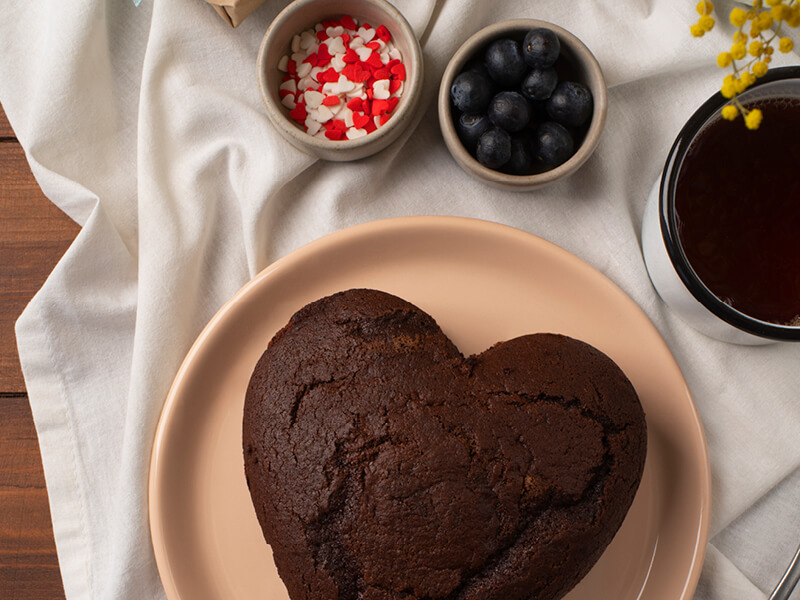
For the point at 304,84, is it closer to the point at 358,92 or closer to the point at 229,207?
the point at 358,92

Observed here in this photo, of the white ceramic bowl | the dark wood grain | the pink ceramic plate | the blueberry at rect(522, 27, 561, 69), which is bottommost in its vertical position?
the dark wood grain

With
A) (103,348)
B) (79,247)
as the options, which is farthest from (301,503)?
(79,247)

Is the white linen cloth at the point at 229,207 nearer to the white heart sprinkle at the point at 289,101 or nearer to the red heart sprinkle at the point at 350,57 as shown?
the white heart sprinkle at the point at 289,101

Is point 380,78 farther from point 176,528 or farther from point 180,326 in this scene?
point 176,528

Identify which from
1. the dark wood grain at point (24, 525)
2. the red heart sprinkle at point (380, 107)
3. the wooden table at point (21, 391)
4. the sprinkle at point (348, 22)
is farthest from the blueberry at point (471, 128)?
the dark wood grain at point (24, 525)

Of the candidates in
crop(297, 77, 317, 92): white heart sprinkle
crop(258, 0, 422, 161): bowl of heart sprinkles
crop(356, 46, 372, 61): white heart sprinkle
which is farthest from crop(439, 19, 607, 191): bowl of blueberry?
crop(297, 77, 317, 92): white heart sprinkle

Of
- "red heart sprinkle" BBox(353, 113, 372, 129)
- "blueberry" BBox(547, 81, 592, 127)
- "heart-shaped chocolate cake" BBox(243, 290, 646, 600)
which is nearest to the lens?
"heart-shaped chocolate cake" BBox(243, 290, 646, 600)

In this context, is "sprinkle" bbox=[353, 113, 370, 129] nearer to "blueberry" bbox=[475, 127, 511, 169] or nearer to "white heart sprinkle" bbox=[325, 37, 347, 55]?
"white heart sprinkle" bbox=[325, 37, 347, 55]
